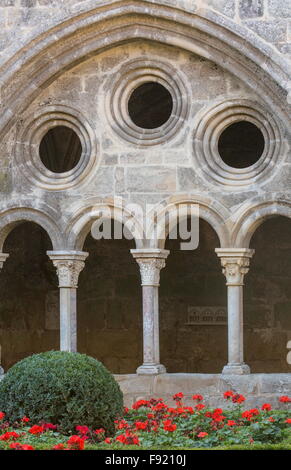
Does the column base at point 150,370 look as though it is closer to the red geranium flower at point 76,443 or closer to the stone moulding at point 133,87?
the stone moulding at point 133,87

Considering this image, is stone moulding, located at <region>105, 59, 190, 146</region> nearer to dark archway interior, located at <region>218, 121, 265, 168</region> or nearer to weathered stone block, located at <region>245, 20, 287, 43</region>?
weathered stone block, located at <region>245, 20, 287, 43</region>

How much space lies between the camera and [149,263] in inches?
484

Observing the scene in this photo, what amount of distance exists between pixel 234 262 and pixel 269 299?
2.93 m

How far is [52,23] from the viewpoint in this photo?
12.0 m

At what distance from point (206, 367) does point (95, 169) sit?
385 centimetres

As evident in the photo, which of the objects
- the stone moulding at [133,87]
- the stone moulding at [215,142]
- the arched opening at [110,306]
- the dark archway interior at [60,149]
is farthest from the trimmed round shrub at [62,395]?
the arched opening at [110,306]

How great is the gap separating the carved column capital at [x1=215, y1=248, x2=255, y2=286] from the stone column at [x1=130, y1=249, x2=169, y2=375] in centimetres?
70

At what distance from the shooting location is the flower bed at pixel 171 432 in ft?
26.6

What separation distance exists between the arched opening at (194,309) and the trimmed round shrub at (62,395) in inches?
233

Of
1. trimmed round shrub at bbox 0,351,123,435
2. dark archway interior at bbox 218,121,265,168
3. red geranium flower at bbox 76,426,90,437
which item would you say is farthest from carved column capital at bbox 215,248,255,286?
red geranium flower at bbox 76,426,90,437

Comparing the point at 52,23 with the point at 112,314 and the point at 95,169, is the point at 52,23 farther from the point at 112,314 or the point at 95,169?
the point at 112,314
